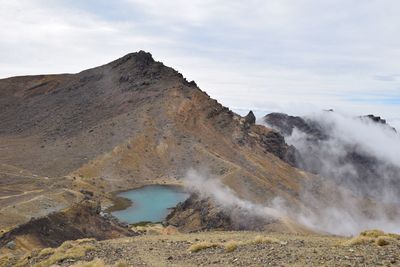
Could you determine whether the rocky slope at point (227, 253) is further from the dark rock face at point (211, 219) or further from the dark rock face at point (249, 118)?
the dark rock face at point (249, 118)

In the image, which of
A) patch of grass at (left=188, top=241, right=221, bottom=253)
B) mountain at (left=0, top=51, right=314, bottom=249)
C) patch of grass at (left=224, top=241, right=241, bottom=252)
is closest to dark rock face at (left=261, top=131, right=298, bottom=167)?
mountain at (left=0, top=51, right=314, bottom=249)

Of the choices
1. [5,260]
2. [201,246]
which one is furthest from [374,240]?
[5,260]

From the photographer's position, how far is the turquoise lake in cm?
5791

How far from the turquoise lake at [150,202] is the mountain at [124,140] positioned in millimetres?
2711

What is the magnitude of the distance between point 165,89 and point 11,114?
3703cm

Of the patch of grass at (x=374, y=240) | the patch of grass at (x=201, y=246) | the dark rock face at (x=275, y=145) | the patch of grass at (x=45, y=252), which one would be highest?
the dark rock face at (x=275, y=145)

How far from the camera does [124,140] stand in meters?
82.4

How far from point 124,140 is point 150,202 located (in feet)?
65.1

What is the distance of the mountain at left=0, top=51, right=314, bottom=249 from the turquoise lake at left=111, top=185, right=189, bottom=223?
2.71 m

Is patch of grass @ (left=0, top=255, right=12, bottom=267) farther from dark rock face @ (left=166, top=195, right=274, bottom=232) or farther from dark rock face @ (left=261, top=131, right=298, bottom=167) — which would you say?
dark rock face @ (left=261, top=131, right=298, bottom=167)

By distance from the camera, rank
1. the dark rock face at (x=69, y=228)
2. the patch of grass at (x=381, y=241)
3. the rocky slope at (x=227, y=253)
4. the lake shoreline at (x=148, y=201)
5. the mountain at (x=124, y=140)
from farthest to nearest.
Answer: the mountain at (x=124, y=140) → the lake shoreline at (x=148, y=201) → the dark rock face at (x=69, y=228) → the patch of grass at (x=381, y=241) → the rocky slope at (x=227, y=253)

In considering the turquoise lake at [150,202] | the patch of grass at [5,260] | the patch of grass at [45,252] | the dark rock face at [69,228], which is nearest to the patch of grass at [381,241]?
the patch of grass at [45,252]

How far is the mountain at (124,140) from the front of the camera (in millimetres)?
69062

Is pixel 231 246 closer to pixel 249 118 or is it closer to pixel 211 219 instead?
pixel 211 219
